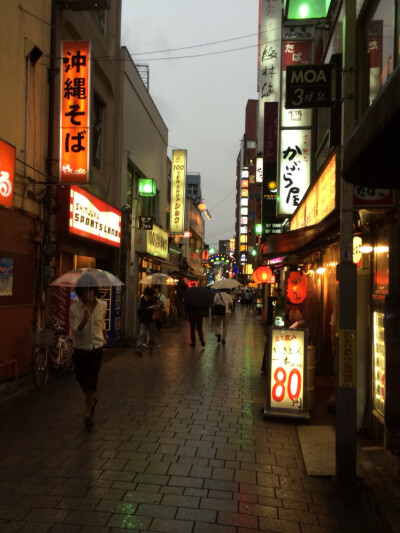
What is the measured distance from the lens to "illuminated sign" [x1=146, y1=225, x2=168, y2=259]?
19962 millimetres

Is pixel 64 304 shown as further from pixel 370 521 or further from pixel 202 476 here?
pixel 370 521

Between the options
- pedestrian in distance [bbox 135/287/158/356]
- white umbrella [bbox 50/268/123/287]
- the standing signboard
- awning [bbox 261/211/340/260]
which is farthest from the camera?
pedestrian in distance [bbox 135/287/158/356]

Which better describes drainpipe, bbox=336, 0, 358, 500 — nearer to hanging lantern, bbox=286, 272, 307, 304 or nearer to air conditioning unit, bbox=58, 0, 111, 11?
hanging lantern, bbox=286, 272, 307, 304

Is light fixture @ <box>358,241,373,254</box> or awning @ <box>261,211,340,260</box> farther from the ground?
awning @ <box>261,211,340,260</box>

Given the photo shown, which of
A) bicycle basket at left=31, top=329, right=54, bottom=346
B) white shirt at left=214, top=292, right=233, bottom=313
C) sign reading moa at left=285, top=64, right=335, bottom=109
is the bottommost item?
bicycle basket at left=31, top=329, right=54, bottom=346

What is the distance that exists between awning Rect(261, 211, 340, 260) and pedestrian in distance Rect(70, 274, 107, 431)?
3.70 meters

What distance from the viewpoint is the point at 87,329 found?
7012mm

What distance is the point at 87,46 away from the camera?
10734 mm

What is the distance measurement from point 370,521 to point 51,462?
345 cm

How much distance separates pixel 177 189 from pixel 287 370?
1919cm

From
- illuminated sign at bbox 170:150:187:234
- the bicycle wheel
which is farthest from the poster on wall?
illuminated sign at bbox 170:150:187:234

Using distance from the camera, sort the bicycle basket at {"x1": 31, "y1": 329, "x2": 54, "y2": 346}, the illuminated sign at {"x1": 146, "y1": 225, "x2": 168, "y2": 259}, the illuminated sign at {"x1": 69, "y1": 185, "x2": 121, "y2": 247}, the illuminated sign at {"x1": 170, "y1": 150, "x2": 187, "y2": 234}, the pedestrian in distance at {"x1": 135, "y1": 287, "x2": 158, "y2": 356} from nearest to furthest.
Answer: the bicycle basket at {"x1": 31, "y1": 329, "x2": 54, "y2": 346}
the illuminated sign at {"x1": 69, "y1": 185, "x2": 121, "y2": 247}
the pedestrian in distance at {"x1": 135, "y1": 287, "x2": 158, "y2": 356}
the illuminated sign at {"x1": 146, "y1": 225, "x2": 168, "y2": 259}
the illuminated sign at {"x1": 170, "y1": 150, "x2": 187, "y2": 234}

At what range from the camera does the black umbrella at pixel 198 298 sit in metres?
15.9

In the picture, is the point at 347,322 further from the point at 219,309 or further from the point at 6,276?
the point at 219,309
